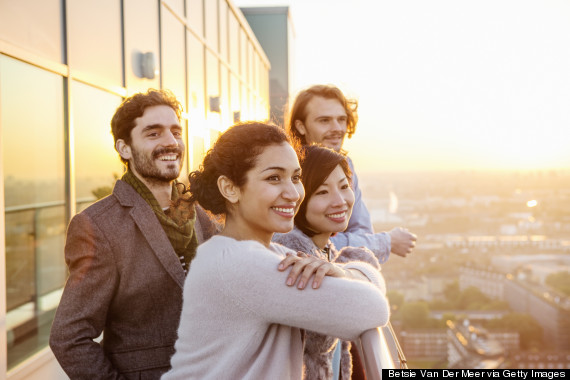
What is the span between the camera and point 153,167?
2.20 meters

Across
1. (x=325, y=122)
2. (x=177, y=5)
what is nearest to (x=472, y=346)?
(x=177, y=5)

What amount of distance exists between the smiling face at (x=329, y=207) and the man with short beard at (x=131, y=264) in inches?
18.2

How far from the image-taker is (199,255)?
1.26 meters

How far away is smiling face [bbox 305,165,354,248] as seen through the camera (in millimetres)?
1855

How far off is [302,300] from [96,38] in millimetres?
3989

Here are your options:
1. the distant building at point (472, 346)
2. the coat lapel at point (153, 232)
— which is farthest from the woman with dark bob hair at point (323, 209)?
the distant building at point (472, 346)

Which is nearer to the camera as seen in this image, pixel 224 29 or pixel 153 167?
pixel 153 167

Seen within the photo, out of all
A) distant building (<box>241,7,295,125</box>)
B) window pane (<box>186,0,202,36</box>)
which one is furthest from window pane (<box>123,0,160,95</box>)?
distant building (<box>241,7,295,125</box>)

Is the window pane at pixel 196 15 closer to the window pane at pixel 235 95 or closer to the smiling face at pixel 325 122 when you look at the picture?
the window pane at pixel 235 95

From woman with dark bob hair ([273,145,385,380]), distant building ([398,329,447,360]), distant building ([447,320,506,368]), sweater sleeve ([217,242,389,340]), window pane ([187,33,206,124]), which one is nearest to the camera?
sweater sleeve ([217,242,389,340])

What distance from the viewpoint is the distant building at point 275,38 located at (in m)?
22.1

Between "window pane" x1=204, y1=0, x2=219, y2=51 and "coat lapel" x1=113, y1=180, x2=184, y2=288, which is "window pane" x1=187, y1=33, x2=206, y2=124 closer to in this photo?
"window pane" x1=204, y1=0, x2=219, y2=51

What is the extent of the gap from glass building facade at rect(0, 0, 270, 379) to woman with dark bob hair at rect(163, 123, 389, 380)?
1.65 meters

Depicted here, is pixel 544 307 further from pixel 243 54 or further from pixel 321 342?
pixel 321 342
